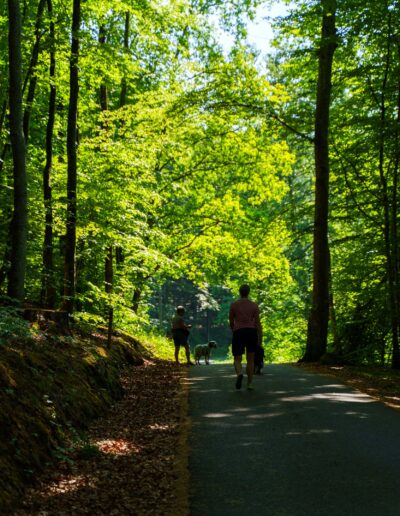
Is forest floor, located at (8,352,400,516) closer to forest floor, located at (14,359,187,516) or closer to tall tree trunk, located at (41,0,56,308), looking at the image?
forest floor, located at (14,359,187,516)

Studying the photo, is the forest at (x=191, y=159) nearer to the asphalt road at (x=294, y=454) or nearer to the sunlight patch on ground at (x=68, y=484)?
the sunlight patch on ground at (x=68, y=484)

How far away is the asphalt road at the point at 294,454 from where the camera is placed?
4.73 meters

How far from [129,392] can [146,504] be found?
594cm

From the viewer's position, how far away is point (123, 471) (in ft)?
18.9

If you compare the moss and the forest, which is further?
the forest

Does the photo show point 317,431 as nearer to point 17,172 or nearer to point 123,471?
point 123,471

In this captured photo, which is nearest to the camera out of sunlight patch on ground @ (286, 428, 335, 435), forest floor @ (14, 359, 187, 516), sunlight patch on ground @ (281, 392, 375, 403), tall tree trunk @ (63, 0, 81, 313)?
forest floor @ (14, 359, 187, 516)

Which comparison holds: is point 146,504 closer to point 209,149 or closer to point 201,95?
point 201,95

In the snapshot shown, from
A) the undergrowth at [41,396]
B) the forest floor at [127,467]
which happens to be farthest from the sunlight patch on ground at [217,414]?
the undergrowth at [41,396]

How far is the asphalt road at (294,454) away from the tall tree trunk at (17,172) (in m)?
3.87

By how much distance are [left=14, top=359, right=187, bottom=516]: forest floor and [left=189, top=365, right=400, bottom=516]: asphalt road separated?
0.79ft

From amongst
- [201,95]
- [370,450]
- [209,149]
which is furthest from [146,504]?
[209,149]

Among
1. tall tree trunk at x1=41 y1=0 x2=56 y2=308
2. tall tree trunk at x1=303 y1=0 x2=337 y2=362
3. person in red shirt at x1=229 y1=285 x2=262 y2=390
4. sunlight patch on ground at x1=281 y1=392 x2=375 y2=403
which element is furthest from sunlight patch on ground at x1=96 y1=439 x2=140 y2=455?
tall tree trunk at x1=303 y1=0 x2=337 y2=362

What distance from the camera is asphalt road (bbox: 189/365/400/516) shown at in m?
4.73
